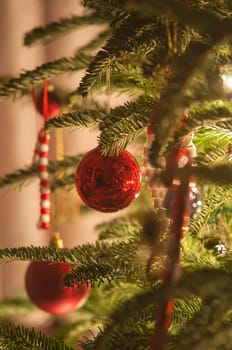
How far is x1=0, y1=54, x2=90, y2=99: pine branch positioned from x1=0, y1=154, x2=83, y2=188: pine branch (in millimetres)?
184

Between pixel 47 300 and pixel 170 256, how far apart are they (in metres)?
0.48

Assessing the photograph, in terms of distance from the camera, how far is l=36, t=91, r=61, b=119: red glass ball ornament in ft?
3.20

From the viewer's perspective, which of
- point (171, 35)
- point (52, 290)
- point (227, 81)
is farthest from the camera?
point (52, 290)

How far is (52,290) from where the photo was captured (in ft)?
2.74

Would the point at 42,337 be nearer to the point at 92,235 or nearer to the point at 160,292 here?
the point at 160,292

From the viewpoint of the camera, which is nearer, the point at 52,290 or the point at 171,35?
the point at 171,35

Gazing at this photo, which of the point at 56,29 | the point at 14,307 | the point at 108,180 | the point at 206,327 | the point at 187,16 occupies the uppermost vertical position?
the point at 56,29

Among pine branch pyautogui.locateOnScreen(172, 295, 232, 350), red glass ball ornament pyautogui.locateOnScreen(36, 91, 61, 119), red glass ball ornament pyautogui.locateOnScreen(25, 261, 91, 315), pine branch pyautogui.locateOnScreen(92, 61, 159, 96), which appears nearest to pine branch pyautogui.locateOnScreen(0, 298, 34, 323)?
red glass ball ornament pyautogui.locateOnScreen(25, 261, 91, 315)

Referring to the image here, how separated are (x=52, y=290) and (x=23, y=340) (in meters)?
0.25

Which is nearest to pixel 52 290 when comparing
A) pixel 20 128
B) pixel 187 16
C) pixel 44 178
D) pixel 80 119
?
pixel 44 178

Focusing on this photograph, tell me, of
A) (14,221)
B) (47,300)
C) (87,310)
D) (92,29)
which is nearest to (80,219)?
(14,221)

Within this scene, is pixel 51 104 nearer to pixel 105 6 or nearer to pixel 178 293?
pixel 105 6

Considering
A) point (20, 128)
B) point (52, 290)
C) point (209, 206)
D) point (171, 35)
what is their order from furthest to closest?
point (20, 128) < point (52, 290) < point (209, 206) < point (171, 35)

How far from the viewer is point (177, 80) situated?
1.20 feet
